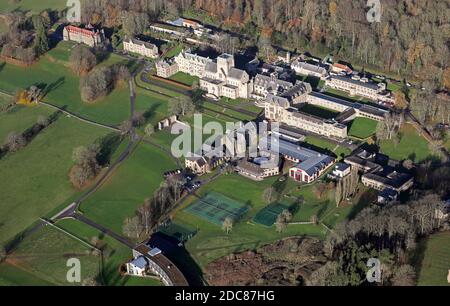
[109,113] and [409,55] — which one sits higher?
[409,55]

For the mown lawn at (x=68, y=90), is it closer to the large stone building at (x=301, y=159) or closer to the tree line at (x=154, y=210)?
the large stone building at (x=301, y=159)

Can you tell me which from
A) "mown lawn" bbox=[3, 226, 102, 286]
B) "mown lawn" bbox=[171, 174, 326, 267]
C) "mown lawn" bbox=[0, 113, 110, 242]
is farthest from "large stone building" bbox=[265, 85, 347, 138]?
"mown lawn" bbox=[3, 226, 102, 286]

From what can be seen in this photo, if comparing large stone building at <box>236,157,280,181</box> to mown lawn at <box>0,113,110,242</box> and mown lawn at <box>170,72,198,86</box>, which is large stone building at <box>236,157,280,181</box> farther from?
mown lawn at <box>170,72,198,86</box>

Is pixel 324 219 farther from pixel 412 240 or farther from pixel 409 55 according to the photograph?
pixel 409 55

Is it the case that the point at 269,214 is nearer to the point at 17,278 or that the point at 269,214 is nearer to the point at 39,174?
the point at 17,278

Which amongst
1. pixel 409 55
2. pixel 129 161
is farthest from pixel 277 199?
pixel 409 55

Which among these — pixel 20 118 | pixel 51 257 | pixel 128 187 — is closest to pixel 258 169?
pixel 128 187
